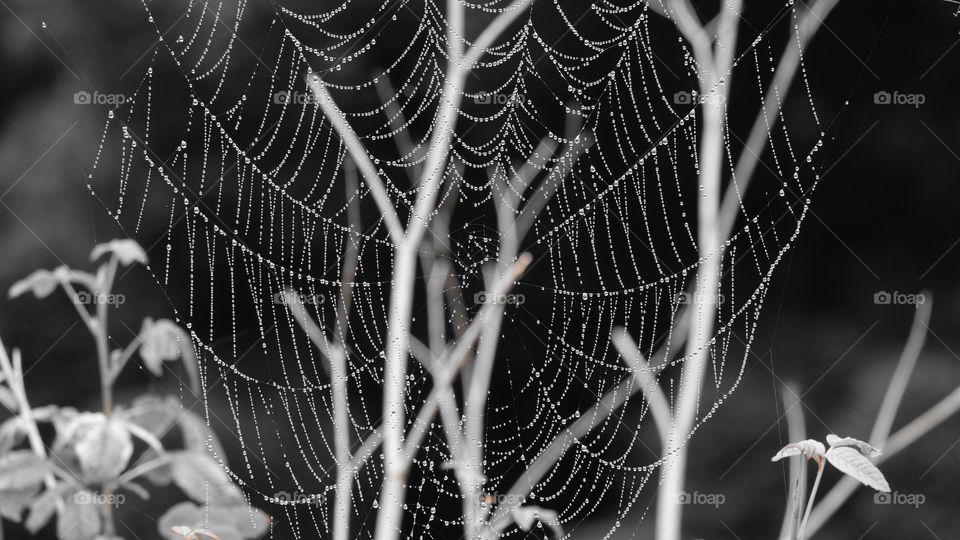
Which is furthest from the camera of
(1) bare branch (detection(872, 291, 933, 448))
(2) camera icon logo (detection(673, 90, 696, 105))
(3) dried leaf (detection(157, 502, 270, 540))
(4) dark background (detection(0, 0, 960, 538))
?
(4) dark background (detection(0, 0, 960, 538))

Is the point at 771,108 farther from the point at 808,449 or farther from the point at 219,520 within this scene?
the point at 219,520

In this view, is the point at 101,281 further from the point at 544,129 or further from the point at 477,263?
the point at 544,129

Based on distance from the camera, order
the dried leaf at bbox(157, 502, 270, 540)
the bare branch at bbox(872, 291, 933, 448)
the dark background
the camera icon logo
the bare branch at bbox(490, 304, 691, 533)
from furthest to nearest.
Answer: the dark background, the bare branch at bbox(872, 291, 933, 448), the camera icon logo, the bare branch at bbox(490, 304, 691, 533), the dried leaf at bbox(157, 502, 270, 540)

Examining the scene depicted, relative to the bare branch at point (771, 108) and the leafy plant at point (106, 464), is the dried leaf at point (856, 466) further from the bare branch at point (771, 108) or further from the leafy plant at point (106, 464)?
the bare branch at point (771, 108)

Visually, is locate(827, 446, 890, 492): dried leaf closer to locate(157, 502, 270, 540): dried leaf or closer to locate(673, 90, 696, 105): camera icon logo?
locate(157, 502, 270, 540): dried leaf

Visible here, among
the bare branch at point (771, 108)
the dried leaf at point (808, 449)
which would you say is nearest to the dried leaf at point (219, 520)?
the dried leaf at point (808, 449)

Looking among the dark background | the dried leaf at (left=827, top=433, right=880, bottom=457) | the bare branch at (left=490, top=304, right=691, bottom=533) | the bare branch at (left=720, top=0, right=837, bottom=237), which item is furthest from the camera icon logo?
the dried leaf at (left=827, top=433, right=880, bottom=457)

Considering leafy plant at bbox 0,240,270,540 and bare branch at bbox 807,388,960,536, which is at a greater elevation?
bare branch at bbox 807,388,960,536
